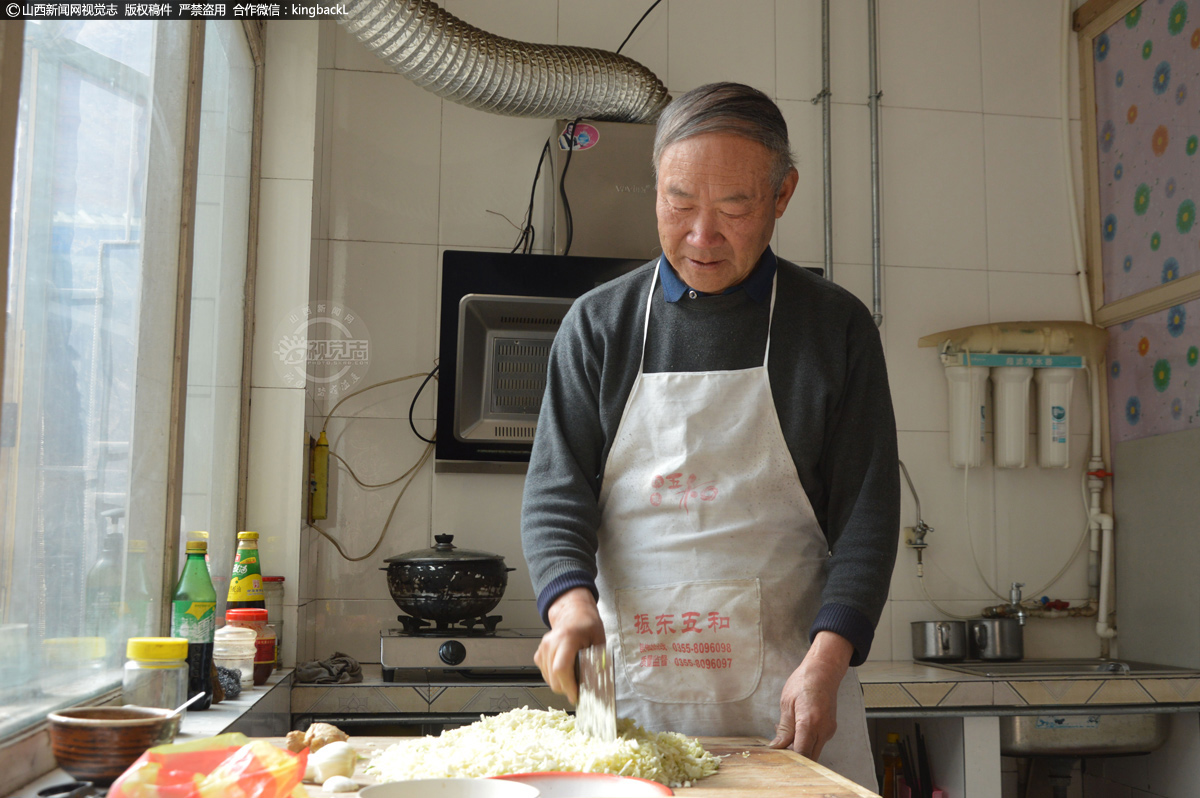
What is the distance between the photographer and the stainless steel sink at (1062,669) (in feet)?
8.01

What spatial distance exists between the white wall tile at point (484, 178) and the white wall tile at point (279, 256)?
0.50 meters

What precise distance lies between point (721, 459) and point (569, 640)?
384 mm

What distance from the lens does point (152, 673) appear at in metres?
1.27

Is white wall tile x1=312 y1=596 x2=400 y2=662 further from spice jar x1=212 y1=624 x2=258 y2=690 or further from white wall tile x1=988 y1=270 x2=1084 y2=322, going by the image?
white wall tile x1=988 y1=270 x2=1084 y2=322

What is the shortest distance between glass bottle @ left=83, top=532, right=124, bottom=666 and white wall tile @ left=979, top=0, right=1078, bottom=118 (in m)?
2.82

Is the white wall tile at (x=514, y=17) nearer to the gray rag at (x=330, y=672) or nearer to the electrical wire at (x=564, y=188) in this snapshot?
the electrical wire at (x=564, y=188)

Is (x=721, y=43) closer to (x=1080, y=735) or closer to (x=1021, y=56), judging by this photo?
(x=1021, y=56)

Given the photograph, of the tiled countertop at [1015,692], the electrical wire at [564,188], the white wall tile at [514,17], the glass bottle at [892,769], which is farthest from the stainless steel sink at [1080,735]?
the white wall tile at [514,17]

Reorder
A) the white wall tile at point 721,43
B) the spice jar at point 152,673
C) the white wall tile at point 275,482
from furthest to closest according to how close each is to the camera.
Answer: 1. the white wall tile at point 721,43
2. the white wall tile at point 275,482
3. the spice jar at point 152,673

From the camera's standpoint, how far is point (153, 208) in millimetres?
1568

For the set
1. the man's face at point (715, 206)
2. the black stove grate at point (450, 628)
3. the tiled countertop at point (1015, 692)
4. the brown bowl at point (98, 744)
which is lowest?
the tiled countertop at point (1015, 692)

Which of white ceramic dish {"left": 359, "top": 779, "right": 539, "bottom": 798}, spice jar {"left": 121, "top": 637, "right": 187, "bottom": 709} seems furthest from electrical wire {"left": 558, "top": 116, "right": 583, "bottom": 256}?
white ceramic dish {"left": 359, "top": 779, "right": 539, "bottom": 798}

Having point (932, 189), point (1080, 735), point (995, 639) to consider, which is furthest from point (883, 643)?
point (932, 189)

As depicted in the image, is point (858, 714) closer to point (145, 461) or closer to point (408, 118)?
point (145, 461)
